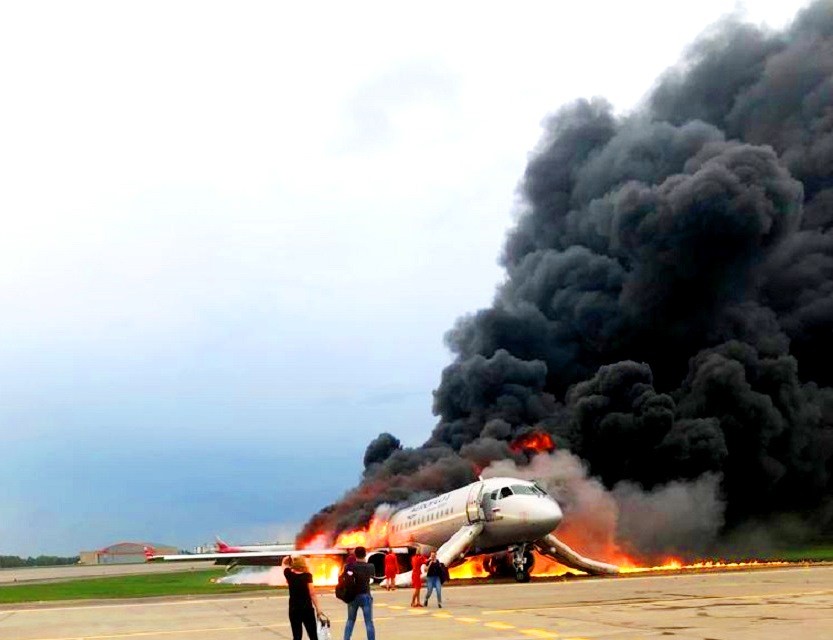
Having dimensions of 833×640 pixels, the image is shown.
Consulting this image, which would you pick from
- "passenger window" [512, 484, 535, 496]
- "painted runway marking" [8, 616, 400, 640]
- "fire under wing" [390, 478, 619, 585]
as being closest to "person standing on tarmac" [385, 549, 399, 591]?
"fire under wing" [390, 478, 619, 585]

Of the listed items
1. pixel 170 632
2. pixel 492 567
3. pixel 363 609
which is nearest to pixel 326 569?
pixel 492 567

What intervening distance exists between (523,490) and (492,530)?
6.56 feet

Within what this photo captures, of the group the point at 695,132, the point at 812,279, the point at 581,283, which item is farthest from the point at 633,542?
the point at 695,132

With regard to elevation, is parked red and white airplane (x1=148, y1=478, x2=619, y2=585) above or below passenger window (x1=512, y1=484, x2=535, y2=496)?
below

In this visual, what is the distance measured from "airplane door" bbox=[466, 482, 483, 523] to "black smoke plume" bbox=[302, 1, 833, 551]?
608 inches

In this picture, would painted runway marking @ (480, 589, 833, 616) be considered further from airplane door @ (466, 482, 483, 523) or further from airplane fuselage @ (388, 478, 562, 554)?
airplane door @ (466, 482, 483, 523)

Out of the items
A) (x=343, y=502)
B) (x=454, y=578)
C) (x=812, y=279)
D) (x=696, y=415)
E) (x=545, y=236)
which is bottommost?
(x=454, y=578)

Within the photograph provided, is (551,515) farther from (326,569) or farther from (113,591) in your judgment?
(113,591)

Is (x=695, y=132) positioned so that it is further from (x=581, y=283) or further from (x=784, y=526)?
(x=784, y=526)

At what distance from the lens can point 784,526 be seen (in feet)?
196

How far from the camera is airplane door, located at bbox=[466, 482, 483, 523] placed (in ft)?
117

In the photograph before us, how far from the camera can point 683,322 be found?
64.2 metres

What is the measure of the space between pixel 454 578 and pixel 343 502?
17889mm

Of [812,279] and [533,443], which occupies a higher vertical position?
[812,279]
